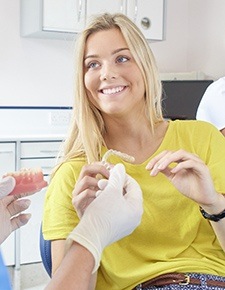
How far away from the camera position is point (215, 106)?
1.74 m

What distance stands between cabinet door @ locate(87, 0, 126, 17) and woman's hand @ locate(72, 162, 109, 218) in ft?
7.67

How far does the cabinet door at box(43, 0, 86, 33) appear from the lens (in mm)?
3059

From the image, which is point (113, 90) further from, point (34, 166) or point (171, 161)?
point (34, 166)

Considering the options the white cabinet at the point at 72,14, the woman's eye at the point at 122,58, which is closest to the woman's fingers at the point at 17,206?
the woman's eye at the point at 122,58

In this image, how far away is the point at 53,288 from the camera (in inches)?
32.1

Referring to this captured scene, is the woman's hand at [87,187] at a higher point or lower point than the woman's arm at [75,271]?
higher

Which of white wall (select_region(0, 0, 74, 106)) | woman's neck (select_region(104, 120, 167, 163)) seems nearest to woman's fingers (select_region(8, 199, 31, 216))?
woman's neck (select_region(104, 120, 167, 163))

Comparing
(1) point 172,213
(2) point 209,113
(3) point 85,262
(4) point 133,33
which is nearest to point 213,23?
(2) point 209,113

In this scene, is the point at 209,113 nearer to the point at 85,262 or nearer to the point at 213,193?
the point at 213,193

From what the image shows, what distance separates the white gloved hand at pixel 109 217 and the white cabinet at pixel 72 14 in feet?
6.90

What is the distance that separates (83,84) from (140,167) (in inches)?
11.7

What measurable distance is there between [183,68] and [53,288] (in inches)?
134

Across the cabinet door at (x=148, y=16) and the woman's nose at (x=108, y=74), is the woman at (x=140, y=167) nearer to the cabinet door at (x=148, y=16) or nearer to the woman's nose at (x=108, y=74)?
the woman's nose at (x=108, y=74)

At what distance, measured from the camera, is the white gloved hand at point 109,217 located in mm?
854
